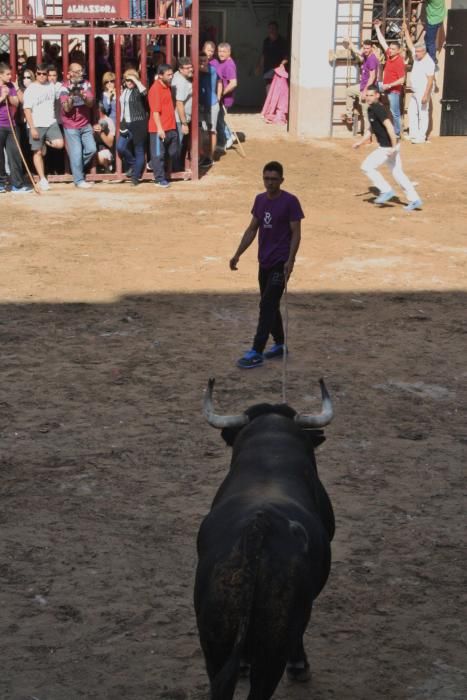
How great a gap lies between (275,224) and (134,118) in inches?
350

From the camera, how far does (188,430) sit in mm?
9586

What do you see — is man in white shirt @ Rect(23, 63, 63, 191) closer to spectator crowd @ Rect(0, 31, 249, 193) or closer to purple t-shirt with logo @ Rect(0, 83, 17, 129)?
spectator crowd @ Rect(0, 31, 249, 193)

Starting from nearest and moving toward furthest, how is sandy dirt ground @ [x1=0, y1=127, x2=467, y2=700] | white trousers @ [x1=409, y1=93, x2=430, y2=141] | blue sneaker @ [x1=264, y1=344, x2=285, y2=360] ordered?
1. sandy dirt ground @ [x1=0, y1=127, x2=467, y2=700]
2. blue sneaker @ [x1=264, y1=344, x2=285, y2=360]
3. white trousers @ [x1=409, y1=93, x2=430, y2=141]

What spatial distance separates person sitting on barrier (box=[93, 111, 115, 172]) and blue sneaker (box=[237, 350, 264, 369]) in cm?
932

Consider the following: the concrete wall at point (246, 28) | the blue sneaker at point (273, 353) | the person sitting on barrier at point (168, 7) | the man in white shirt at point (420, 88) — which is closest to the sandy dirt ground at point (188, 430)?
the blue sneaker at point (273, 353)

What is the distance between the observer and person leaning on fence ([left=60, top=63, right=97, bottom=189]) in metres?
18.5

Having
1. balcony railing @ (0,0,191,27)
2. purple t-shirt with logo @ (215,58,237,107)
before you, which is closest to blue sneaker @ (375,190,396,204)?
balcony railing @ (0,0,191,27)

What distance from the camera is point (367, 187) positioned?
19969mm

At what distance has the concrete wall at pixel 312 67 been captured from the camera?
78.6 ft

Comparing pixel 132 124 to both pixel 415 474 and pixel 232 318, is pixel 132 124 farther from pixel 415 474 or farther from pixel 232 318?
pixel 415 474

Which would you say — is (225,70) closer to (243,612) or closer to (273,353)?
(273,353)

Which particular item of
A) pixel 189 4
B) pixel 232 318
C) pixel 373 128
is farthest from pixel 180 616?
pixel 189 4

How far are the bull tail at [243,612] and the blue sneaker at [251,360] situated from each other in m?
6.09

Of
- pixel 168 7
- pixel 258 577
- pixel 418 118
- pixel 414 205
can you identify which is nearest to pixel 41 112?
pixel 168 7
